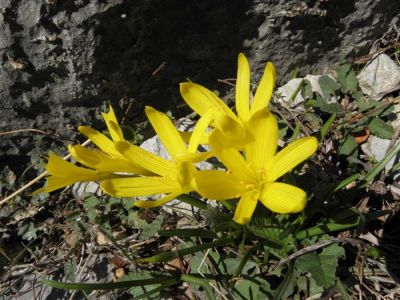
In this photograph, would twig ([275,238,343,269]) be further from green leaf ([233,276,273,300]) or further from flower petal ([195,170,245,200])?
flower petal ([195,170,245,200])

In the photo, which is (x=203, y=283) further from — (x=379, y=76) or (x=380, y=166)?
(x=379, y=76)

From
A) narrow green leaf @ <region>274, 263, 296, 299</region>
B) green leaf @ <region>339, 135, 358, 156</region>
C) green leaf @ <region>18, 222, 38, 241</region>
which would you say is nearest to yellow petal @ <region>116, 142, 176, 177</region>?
narrow green leaf @ <region>274, 263, 296, 299</region>

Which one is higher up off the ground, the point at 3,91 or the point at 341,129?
the point at 3,91

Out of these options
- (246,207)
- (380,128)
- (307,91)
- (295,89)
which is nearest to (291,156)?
(246,207)

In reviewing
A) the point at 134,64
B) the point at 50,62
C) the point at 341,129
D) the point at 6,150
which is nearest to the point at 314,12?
the point at 341,129

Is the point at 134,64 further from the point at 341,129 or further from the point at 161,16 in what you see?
the point at 341,129

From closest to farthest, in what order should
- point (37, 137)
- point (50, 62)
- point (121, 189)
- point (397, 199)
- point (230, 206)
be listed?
point (121, 189)
point (230, 206)
point (397, 199)
point (50, 62)
point (37, 137)
